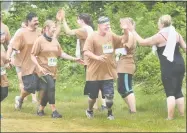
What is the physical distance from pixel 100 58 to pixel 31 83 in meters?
1.75

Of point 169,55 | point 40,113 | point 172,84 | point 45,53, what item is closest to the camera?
point 169,55

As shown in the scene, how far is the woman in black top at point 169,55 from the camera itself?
856cm

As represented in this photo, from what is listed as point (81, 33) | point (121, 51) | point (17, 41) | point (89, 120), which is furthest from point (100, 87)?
point (17, 41)

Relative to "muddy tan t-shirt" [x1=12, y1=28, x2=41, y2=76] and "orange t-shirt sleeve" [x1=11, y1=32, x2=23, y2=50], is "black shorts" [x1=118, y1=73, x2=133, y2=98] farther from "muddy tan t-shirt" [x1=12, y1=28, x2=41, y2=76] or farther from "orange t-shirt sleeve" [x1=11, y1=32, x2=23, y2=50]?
"orange t-shirt sleeve" [x1=11, y1=32, x2=23, y2=50]

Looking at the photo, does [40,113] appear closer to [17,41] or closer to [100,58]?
[17,41]

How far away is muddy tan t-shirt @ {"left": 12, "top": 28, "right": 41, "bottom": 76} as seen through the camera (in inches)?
372

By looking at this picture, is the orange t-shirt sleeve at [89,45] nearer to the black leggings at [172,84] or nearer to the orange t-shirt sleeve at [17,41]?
the black leggings at [172,84]

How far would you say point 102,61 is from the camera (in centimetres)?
859

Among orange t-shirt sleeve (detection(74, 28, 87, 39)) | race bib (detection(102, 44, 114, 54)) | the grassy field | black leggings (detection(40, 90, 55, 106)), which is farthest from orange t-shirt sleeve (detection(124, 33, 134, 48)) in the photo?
black leggings (detection(40, 90, 55, 106))

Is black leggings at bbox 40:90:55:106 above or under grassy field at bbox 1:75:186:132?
above

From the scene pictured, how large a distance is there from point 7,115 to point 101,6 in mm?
10713

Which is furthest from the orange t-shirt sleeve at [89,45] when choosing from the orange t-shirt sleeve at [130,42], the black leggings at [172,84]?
the black leggings at [172,84]

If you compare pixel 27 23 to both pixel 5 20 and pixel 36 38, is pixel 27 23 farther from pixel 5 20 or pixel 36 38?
pixel 5 20

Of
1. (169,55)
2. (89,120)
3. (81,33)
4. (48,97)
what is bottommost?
(89,120)
